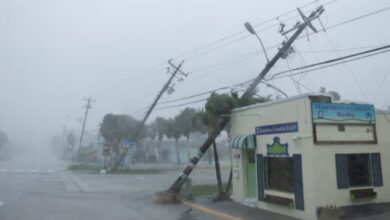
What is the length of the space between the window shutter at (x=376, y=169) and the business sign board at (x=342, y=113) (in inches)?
42.0

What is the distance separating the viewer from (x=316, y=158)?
13.2 m

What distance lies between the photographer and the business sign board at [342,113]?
A: 1339cm

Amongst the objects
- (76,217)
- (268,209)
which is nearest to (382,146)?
(268,209)

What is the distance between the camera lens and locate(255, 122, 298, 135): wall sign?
14087 mm

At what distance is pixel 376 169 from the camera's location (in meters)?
14.3

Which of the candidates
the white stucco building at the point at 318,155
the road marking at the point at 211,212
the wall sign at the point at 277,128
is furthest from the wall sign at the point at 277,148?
the road marking at the point at 211,212

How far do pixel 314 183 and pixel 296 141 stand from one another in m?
1.45

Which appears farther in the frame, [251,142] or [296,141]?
[251,142]

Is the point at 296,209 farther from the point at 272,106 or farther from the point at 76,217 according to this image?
the point at 76,217

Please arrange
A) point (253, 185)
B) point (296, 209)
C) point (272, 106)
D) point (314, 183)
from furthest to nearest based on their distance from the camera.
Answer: point (253, 185) → point (272, 106) → point (296, 209) → point (314, 183)

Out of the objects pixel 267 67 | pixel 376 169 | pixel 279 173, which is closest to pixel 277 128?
pixel 279 173

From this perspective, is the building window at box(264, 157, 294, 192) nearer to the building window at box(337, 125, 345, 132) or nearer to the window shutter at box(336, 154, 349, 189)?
the window shutter at box(336, 154, 349, 189)

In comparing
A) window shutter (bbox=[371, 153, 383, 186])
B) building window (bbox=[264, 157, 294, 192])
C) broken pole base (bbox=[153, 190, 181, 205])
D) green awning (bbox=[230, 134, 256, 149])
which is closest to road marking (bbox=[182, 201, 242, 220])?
broken pole base (bbox=[153, 190, 181, 205])

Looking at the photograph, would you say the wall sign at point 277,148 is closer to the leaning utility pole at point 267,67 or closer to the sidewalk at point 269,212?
the sidewalk at point 269,212
